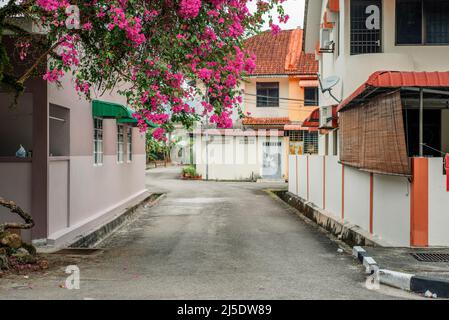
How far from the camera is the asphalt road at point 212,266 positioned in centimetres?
798

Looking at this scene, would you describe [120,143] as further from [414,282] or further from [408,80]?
[414,282]

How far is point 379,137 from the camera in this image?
11.5 metres

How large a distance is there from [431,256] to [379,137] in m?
2.59

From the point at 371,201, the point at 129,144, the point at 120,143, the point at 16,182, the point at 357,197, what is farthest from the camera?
the point at 129,144

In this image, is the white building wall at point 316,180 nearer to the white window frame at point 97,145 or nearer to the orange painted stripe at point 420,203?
the white window frame at point 97,145

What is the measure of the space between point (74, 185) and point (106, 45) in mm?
5401

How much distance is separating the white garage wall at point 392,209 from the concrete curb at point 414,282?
2057 mm

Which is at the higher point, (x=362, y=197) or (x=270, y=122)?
(x=270, y=122)

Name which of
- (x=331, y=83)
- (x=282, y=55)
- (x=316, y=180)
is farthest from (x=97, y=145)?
(x=282, y=55)

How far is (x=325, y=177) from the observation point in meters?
19.1

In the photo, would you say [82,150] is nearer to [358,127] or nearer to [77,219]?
[77,219]

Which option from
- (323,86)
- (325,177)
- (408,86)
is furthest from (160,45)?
(325,177)

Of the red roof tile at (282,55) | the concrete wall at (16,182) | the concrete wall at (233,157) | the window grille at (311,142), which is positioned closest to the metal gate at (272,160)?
the concrete wall at (233,157)

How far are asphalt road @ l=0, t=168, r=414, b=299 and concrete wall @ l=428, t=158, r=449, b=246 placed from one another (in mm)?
1469
